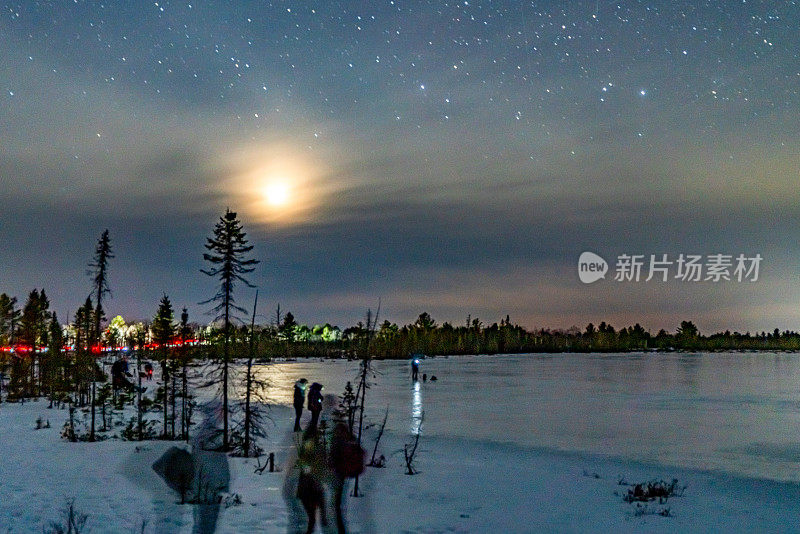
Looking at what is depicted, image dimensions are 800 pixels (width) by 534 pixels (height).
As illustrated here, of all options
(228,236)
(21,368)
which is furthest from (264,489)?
(21,368)

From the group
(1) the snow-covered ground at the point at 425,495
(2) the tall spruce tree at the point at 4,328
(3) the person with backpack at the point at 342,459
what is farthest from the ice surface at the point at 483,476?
(2) the tall spruce tree at the point at 4,328

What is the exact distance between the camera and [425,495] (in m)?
14.9

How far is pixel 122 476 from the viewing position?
1521cm

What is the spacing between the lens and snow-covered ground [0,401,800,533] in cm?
1216

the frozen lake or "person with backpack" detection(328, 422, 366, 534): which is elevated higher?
"person with backpack" detection(328, 422, 366, 534)

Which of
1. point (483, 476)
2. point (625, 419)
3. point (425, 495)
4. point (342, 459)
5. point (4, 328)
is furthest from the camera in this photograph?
point (4, 328)

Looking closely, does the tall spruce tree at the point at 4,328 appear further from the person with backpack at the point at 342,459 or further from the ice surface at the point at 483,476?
the person with backpack at the point at 342,459

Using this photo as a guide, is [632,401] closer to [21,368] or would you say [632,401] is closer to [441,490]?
[441,490]

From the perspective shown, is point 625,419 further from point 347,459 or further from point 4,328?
point 4,328

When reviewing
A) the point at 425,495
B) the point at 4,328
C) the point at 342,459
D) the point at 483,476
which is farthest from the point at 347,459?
the point at 4,328

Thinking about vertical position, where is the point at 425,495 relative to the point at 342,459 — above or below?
below

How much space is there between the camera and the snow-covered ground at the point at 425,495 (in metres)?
12.2

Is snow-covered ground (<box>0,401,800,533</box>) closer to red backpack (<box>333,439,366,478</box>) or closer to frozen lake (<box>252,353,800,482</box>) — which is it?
red backpack (<box>333,439,366,478</box>)

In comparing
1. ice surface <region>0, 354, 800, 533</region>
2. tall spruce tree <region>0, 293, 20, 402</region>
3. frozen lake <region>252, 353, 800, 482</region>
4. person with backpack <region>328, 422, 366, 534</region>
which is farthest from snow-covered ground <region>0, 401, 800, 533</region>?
tall spruce tree <region>0, 293, 20, 402</region>
